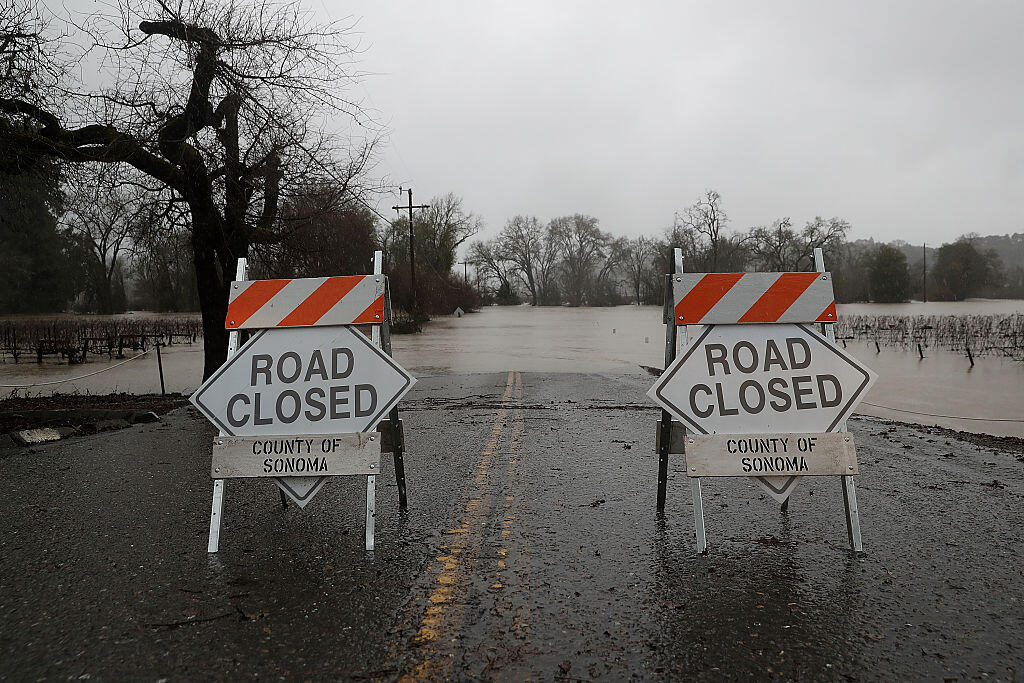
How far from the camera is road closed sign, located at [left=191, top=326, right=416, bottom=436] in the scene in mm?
4105

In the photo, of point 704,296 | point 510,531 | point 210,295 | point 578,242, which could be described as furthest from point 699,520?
point 578,242

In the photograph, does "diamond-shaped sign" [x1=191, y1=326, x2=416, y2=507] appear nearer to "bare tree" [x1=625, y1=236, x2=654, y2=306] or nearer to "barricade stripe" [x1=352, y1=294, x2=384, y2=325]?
"barricade stripe" [x1=352, y1=294, x2=384, y2=325]

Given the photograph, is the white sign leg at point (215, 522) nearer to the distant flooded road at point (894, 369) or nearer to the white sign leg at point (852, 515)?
the white sign leg at point (852, 515)

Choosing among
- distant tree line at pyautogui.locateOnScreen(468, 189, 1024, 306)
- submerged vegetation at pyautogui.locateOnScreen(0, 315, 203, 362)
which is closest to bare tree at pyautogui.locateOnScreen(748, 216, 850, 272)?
distant tree line at pyautogui.locateOnScreen(468, 189, 1024, 306)

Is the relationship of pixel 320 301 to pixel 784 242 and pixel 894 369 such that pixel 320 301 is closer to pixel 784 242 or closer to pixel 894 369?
pixel 894 369

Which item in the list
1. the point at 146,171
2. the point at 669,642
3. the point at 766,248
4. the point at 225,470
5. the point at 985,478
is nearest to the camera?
the point at 669,642

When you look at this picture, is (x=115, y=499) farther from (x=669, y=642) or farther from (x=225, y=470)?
(x=669, y=642)

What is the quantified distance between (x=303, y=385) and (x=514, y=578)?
182 cm

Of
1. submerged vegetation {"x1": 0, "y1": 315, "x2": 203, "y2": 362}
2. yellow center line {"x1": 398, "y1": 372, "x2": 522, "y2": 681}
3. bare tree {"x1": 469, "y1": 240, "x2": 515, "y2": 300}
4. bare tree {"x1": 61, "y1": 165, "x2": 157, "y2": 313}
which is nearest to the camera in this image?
yellow center line {"x1": 398, "y1": 372, "x2": 522, "y2": 681}

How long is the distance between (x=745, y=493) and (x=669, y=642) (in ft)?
8.40

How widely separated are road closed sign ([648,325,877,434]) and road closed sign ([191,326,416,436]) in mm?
1770

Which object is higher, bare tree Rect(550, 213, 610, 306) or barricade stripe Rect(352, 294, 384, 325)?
bare tree Rect(550, 213, 610, 306)

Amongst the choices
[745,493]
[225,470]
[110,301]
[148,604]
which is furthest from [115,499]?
[110,301]

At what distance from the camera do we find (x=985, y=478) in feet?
18.0
